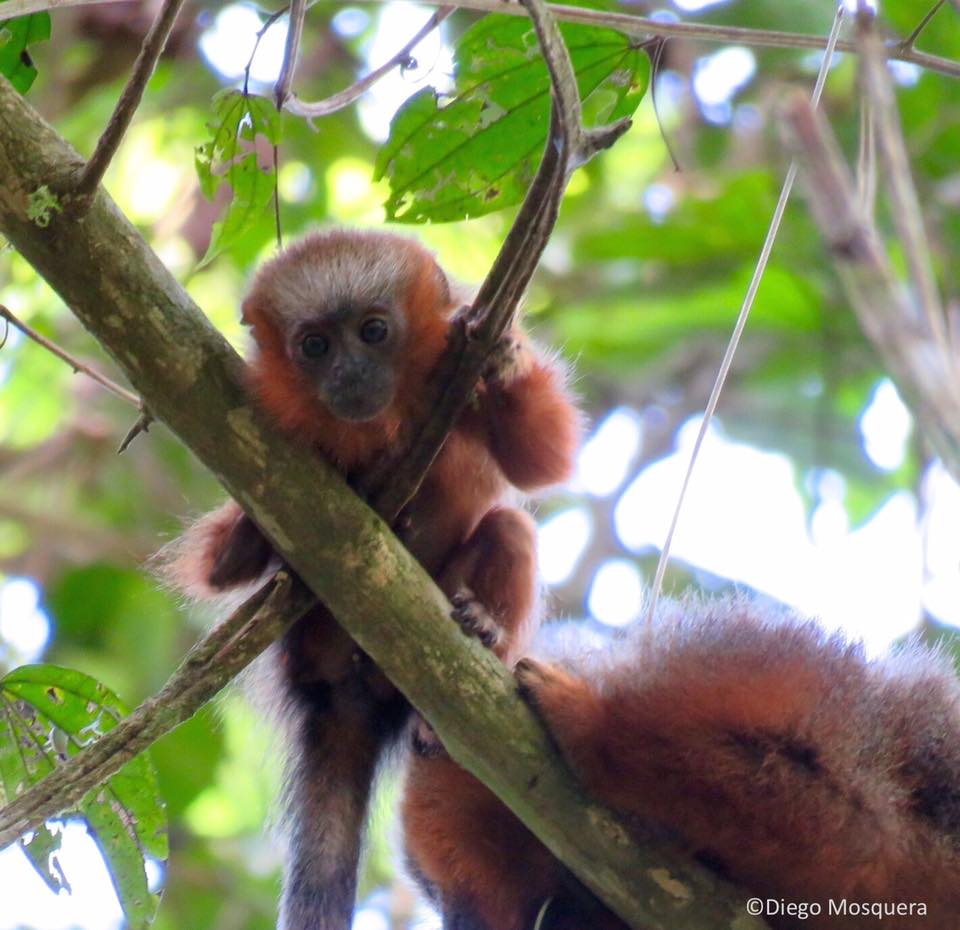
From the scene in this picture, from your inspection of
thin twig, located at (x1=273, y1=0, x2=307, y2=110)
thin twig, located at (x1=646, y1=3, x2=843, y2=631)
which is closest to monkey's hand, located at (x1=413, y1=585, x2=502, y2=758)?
thin twig, located at (x1=646, y1=3, x2=843, y2=631)

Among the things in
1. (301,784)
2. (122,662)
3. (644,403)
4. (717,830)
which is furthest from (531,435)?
(644,403)

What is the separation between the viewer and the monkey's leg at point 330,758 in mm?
2752

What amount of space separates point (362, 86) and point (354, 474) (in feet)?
2.46

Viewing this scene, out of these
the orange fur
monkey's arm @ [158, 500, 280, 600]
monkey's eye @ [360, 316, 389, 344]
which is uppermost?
monkey's eye @ [360, 316, 389, 344]

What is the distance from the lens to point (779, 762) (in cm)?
202

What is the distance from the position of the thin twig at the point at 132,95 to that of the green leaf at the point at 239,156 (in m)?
0.60

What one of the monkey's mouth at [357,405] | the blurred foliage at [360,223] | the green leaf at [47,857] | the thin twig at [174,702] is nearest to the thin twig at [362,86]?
the monkey's mouth at [357,405]

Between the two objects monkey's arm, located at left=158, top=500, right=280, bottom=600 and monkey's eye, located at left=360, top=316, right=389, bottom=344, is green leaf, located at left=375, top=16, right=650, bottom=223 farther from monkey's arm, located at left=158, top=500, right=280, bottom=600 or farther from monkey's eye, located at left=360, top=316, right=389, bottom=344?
monkey's arm, located at left=158, top=500, right=280, bottom=600

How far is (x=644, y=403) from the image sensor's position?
6.03m

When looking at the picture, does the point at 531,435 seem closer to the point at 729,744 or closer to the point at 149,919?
the point at 729,744

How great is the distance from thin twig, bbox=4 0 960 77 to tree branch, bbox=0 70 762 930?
553 millimetres

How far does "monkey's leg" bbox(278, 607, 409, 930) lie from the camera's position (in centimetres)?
275

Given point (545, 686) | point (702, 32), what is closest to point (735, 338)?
point (702, 32)

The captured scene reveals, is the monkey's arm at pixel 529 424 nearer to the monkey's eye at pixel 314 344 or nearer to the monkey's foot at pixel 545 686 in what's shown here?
the monkey's eye at pixel 314 344
